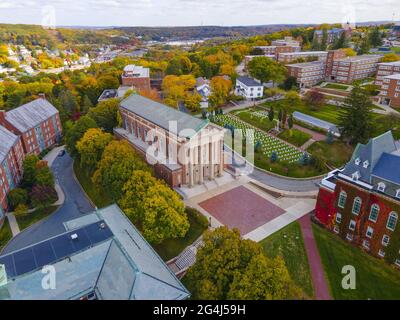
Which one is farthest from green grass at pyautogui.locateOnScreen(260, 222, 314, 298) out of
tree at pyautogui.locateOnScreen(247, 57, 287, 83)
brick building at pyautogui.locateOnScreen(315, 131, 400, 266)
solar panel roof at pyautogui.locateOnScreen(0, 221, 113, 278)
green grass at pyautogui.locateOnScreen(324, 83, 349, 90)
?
green grass at pyautogui.locateOnScreen(324, 83, 349, 90)

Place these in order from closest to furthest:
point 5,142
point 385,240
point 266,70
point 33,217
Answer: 1. point 385,240
2. point 33,217
3. point 5,142
4. point 266,70

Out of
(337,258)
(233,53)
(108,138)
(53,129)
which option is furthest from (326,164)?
(233,53)

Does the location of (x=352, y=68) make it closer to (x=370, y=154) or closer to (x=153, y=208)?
(x=370, y=154)

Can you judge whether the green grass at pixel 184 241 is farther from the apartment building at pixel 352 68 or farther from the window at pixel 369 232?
the apartment building at pixel 352 68

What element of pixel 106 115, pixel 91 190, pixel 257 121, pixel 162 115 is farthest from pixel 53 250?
pixel 257 121

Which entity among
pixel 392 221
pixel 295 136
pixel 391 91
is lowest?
pixel 295 136

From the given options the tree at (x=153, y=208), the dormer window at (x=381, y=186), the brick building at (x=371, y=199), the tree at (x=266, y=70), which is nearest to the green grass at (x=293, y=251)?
the brick building at (x=371, y=199)

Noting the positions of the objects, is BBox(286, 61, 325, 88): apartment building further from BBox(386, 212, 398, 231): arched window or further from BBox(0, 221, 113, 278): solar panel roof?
BBox(0, 221, 113, 278): solar panel roof
